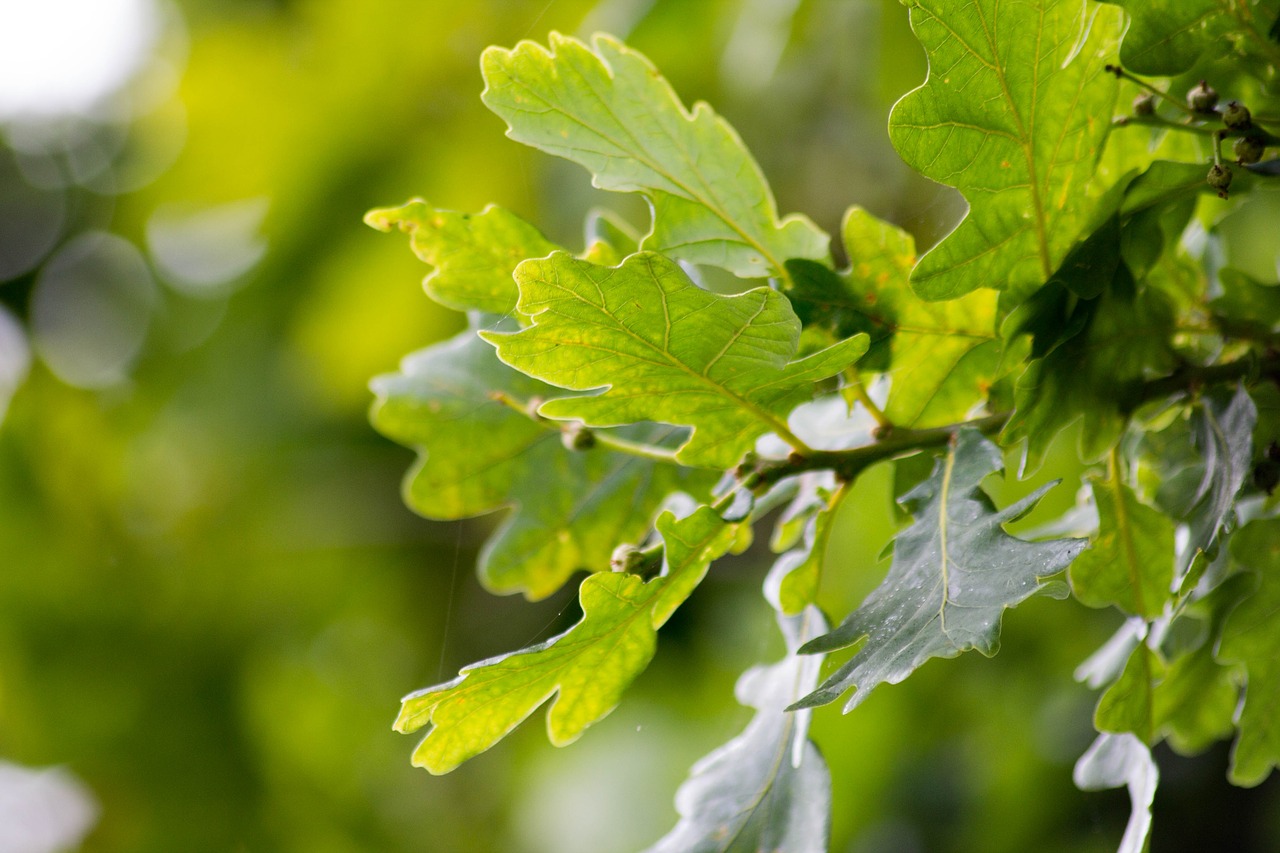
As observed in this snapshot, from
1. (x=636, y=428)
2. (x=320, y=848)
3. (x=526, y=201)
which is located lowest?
(x=320, y=848)

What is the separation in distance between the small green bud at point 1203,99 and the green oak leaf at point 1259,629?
0.27 m

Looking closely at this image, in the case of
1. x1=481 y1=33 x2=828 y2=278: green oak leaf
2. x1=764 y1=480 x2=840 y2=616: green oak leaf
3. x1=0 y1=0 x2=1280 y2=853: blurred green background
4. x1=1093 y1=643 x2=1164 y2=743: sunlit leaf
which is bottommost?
x1=0 y1=0 x2=1280 y2=853: blurred green background

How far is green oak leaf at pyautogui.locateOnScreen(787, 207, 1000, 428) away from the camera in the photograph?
688 millimetres

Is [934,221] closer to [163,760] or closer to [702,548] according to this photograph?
[702,548]

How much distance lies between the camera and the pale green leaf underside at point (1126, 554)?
705 mm

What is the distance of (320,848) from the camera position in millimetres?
2889

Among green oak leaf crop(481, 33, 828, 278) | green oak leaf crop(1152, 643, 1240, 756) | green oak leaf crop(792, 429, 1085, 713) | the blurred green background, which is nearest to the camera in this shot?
green oak leaf crop(792, 429, 1085, 713)

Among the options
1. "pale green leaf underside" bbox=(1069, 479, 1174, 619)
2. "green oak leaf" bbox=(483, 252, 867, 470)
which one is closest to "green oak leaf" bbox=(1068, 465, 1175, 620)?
"pale green leaf underside" bbox=(1069, 479, 1174, 619)

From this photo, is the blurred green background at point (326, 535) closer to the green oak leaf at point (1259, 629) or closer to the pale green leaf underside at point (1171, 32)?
the green oak leaf at point (1259, 629)

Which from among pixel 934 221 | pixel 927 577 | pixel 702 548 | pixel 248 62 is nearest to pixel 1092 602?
pixel 927 577

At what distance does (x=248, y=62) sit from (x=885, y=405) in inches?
120

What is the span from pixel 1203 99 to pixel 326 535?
2.95 metres

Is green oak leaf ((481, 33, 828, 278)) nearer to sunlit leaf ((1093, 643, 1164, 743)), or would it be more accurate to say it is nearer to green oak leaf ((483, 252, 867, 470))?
green oak leaf ((483, 252, 867, 470))

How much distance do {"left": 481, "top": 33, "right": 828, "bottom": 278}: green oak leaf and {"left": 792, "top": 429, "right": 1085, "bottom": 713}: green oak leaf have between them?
0.58 feet
